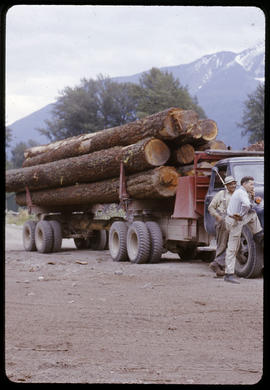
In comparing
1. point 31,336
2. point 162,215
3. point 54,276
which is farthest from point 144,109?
point 31,336

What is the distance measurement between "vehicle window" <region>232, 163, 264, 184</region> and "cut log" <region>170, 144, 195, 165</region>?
6.60ft

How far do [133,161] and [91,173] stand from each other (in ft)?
6.90

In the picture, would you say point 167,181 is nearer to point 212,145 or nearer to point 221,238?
point 212,145

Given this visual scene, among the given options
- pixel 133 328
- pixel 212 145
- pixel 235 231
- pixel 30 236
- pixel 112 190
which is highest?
pixel 212 145

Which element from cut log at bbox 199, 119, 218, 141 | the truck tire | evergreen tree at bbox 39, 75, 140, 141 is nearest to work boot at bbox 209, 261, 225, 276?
the truck tire

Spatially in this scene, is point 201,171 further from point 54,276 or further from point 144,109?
point 144,109

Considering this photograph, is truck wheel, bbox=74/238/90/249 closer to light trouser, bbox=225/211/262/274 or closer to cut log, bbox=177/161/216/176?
cut log, bbox=177/161/216/176

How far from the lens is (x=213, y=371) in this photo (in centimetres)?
427

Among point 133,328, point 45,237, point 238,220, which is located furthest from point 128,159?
point 133,328

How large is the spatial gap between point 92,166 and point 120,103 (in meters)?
28.7

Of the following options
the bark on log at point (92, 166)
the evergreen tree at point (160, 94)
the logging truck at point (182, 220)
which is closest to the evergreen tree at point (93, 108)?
the evergreen tree at point (160, 94)

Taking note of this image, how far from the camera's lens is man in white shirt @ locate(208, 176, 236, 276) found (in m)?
9.69

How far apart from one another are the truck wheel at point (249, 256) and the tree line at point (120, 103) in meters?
25.8

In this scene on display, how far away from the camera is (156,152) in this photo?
38.7 feet
